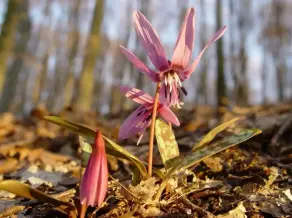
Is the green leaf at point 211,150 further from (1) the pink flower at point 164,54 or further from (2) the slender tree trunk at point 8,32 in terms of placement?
(2) the slender tree trunk at point 8,32

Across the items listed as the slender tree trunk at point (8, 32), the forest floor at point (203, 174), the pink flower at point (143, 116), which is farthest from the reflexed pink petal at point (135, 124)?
the slender tree trunk at point (8, 32)

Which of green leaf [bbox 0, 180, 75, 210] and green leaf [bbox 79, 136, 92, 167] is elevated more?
green leaf [bbox 79, 136, 92, 167]

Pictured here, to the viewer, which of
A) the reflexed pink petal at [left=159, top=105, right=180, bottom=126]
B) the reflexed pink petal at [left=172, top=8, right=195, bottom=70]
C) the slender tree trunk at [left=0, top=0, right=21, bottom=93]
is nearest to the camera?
the reflexed pink petal at [left=172, top=8, right=195, bottom=70]

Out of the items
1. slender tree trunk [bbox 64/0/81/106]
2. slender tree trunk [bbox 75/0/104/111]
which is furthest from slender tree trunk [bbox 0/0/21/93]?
slender tree trunk [bbox 64/0/81/106]

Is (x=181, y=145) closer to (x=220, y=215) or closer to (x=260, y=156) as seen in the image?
(x=260, y=156)

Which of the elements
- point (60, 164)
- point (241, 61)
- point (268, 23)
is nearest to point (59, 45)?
point (268, 23)

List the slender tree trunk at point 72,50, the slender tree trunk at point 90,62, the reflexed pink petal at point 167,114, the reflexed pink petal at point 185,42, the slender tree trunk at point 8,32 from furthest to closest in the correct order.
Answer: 1. the slender tree trunk at point 72,50
2. the slender tree trunk at point 90,62
3. the slender tree trunk at point 8,32
4. the reflexed pink petal at point 167,114
5. the reflexed pink petal at point 185,42

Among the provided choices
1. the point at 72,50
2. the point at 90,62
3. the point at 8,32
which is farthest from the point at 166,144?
the point at 72,50

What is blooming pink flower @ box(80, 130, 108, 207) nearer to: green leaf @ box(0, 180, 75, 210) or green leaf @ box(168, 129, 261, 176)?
green leaf @ box(0, 180, 75, 210)
